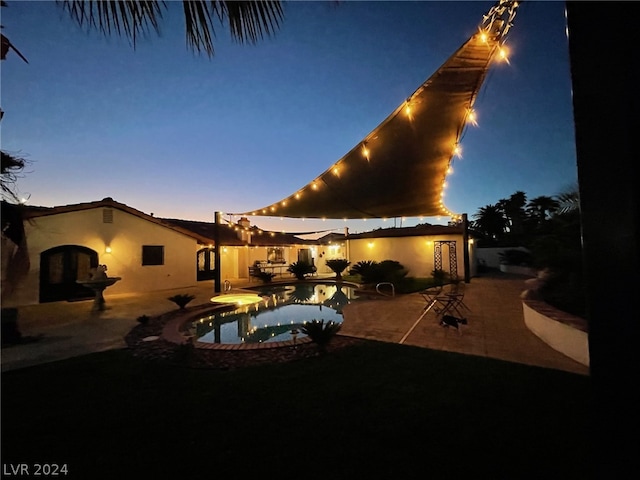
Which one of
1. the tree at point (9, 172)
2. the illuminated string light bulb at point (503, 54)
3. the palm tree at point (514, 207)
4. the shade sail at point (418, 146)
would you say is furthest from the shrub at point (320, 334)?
the palm tree at point (514, 207)

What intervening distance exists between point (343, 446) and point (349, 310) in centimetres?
546

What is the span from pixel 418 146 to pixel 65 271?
12812 mm

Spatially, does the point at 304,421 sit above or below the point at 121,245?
below

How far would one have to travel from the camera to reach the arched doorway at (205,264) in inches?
636

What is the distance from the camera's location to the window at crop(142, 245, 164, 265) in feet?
41.1

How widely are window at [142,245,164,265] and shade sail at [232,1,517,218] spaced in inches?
234

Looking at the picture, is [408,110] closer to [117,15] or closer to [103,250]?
[117,15]

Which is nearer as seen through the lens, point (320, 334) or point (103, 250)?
point (320, 334)

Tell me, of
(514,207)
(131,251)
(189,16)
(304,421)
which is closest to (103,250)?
(131,251)

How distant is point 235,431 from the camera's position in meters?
2.41

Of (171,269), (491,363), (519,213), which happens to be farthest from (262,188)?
(519,213)

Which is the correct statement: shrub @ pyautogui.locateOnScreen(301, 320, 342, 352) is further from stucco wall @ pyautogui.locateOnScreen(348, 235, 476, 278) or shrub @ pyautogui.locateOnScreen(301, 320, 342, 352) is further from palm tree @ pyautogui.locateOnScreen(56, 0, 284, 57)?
stucco wall @ pyautogui.locateOnScreen(348, 235, 476, 278)

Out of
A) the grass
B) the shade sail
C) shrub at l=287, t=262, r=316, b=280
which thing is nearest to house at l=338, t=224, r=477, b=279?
shrub at l=287, t=262, r=316, b=280

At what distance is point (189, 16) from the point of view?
126cm
